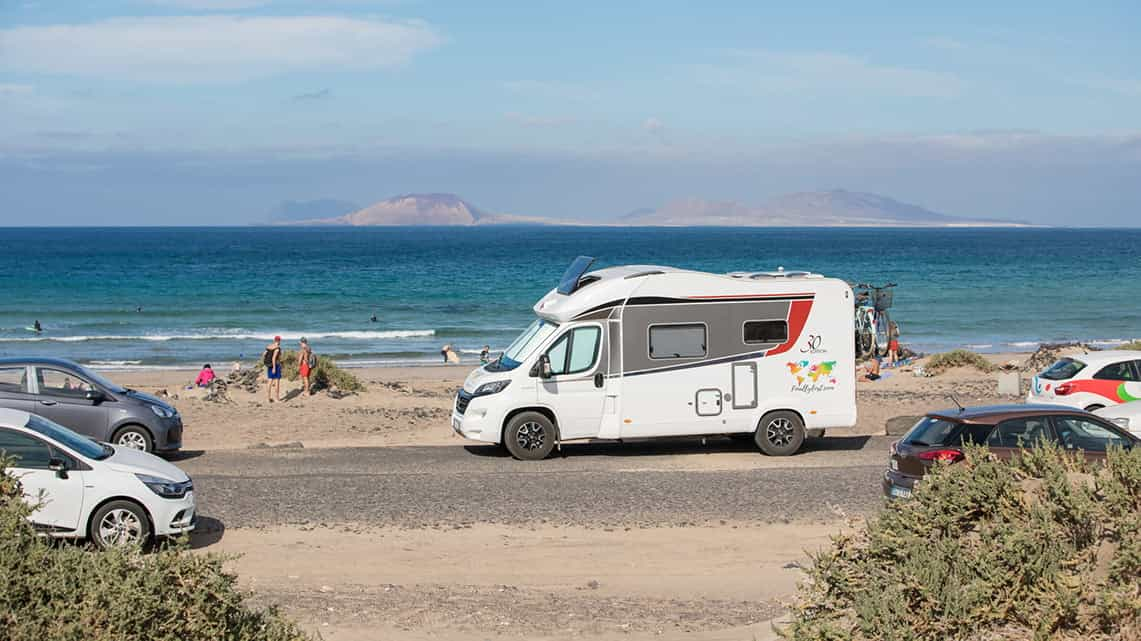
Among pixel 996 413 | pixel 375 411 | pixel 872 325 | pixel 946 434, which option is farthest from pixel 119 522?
pixel 872 325

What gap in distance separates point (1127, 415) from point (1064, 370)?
289cm

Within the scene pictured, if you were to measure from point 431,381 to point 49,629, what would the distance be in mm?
24331

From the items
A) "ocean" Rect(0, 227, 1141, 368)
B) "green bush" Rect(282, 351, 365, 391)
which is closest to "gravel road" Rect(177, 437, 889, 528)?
"green bush" Rect(282, 351, 365, 391)

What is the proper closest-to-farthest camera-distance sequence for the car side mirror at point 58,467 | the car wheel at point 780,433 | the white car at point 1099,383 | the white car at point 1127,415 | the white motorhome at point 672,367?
the car side mirror at point 58,467 → the white car at point 1127,415 → the white motorhome at point 672,367 → the car wheel at point 780,433 → the white car at point 1099,383

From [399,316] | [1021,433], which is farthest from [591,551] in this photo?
[399,316]

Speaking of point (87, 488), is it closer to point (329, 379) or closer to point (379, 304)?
point (329, 379)

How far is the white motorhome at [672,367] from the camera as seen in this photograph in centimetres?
1697

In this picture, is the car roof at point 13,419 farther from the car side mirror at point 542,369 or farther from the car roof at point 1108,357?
the car roof at point 1108,357

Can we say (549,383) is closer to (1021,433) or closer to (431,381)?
(1021,433)

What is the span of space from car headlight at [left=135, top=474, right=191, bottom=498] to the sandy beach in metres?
0.70

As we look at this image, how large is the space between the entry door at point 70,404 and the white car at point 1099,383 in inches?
558

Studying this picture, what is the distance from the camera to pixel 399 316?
53.9m

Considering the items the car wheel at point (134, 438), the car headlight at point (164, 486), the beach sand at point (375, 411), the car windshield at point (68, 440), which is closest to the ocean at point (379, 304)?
the beach sand at point (375, 411)

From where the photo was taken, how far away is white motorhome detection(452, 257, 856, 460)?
16969 mm
